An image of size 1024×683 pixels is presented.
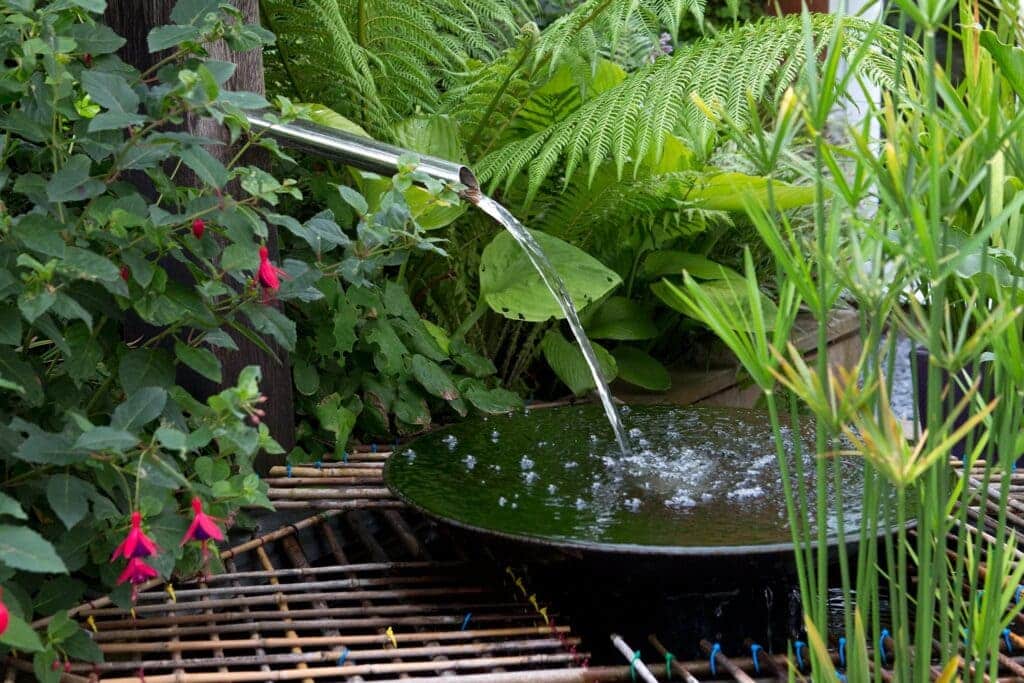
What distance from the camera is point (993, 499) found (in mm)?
1573

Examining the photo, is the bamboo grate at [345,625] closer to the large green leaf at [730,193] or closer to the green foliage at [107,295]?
the green foliage at [107,295]

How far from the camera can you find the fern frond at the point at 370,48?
6.97 feet

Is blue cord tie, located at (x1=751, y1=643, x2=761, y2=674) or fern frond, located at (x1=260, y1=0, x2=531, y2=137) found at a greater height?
fern frond, located at (x1=260, y1=0, x2=531, y2=137)

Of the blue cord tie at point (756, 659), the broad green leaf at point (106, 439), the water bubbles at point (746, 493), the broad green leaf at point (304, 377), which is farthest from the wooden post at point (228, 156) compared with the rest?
the blue cord tie at point (756, 659)

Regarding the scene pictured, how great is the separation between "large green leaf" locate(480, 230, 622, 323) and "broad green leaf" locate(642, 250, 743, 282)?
37cm

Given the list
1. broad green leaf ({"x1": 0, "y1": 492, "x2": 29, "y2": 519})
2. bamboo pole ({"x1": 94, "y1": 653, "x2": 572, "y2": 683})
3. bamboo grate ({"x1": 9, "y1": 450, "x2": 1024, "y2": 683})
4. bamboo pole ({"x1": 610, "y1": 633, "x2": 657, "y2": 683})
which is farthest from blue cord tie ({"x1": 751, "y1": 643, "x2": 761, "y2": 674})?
broad green leaf ({"x1": 0, "y1": 492, "x2": 29, "y2": 519})

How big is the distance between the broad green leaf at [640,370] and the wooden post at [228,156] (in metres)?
0.93

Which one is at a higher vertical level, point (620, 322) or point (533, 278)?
point (533, 278)

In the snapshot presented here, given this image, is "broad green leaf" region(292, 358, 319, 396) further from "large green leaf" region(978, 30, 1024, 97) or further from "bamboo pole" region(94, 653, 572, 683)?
"large green leaf" region(978, 30, 1024, 97)

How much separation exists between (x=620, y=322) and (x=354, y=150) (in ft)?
3.60

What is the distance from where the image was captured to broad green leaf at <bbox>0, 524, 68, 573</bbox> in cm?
86

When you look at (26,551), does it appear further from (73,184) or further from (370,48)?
(370,48)

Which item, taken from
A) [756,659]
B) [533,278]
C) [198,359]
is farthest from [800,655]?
[533,278]

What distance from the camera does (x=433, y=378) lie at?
6.56 ft
